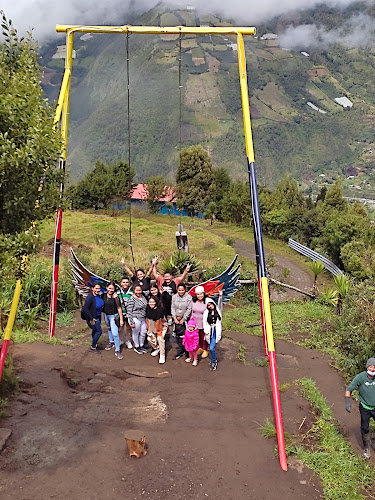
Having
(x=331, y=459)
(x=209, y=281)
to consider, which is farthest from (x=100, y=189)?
(x=331, y=459)

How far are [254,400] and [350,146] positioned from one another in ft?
570

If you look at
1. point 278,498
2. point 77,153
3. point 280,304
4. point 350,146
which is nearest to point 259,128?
point 350,146

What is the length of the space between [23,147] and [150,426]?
4.62m

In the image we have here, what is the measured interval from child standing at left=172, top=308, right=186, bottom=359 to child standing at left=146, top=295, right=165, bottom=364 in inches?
13.3

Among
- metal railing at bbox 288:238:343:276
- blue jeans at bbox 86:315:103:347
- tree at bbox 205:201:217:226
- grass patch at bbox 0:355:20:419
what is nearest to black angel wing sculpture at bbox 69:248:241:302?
blue jeans at bbox 86:315:103:347

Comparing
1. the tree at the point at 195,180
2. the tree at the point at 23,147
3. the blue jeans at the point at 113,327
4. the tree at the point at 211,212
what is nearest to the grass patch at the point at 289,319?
Result: the blue jeans at the point at 113,327

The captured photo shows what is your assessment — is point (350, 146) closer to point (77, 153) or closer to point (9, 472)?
point (77, 153)

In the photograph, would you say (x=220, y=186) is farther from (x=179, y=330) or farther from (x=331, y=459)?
(x=331, y=459)

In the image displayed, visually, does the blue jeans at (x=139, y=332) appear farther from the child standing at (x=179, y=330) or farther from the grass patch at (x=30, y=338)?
the grass patch at (x=30, y=338)

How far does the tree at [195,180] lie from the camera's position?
47219 millimetres

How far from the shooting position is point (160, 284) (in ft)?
36.0

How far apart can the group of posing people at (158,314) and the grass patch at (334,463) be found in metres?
2.85

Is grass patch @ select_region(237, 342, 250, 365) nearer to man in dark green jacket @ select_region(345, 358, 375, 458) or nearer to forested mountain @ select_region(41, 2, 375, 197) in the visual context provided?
man in dark green jacket @ select_region(345, 358, 375, 458)

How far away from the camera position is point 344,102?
189 m
